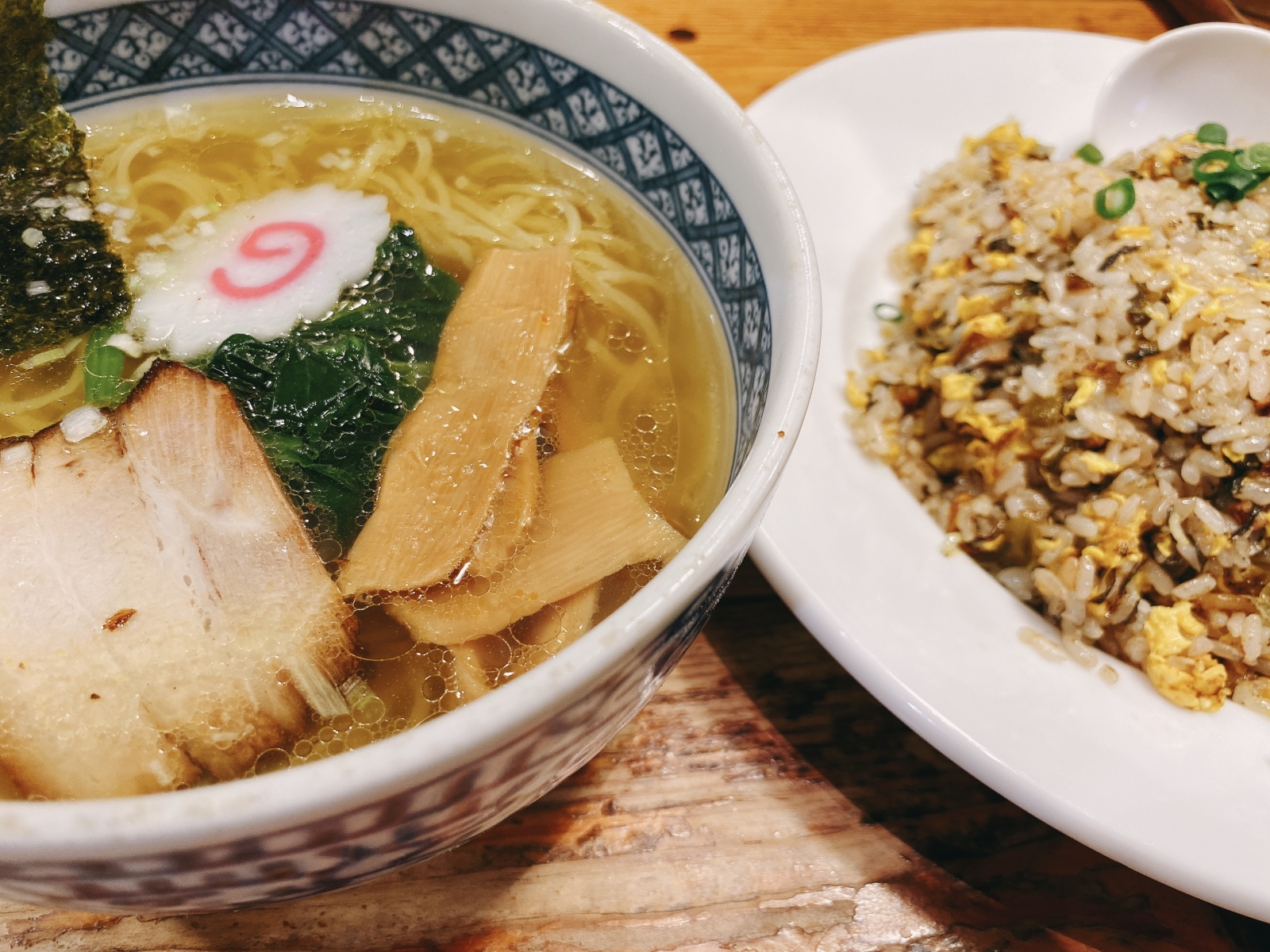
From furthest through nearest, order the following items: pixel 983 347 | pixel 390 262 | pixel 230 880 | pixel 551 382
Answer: pixel 983 347, pixel 390 262, pixel 551 382, pixel 230 880

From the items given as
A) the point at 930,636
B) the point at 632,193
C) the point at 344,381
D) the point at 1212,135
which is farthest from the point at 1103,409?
the point at 344,381

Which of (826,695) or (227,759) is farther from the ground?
(227,759)

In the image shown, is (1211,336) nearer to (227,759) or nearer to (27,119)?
(227,759)

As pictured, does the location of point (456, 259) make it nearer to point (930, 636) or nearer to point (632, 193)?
point (632, 193)

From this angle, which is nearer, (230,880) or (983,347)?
(230,880)

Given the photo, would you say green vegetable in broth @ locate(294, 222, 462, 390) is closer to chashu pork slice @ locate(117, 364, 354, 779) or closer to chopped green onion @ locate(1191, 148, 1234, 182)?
chashu pork slice @ locate(117, 364, 354, 779)


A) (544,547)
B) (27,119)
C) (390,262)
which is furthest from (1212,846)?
(27,119)

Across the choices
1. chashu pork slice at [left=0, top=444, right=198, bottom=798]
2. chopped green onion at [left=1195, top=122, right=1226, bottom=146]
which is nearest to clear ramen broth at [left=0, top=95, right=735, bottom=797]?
chashu pork slice at [left=0, top=444, right=198, bottom=798]
